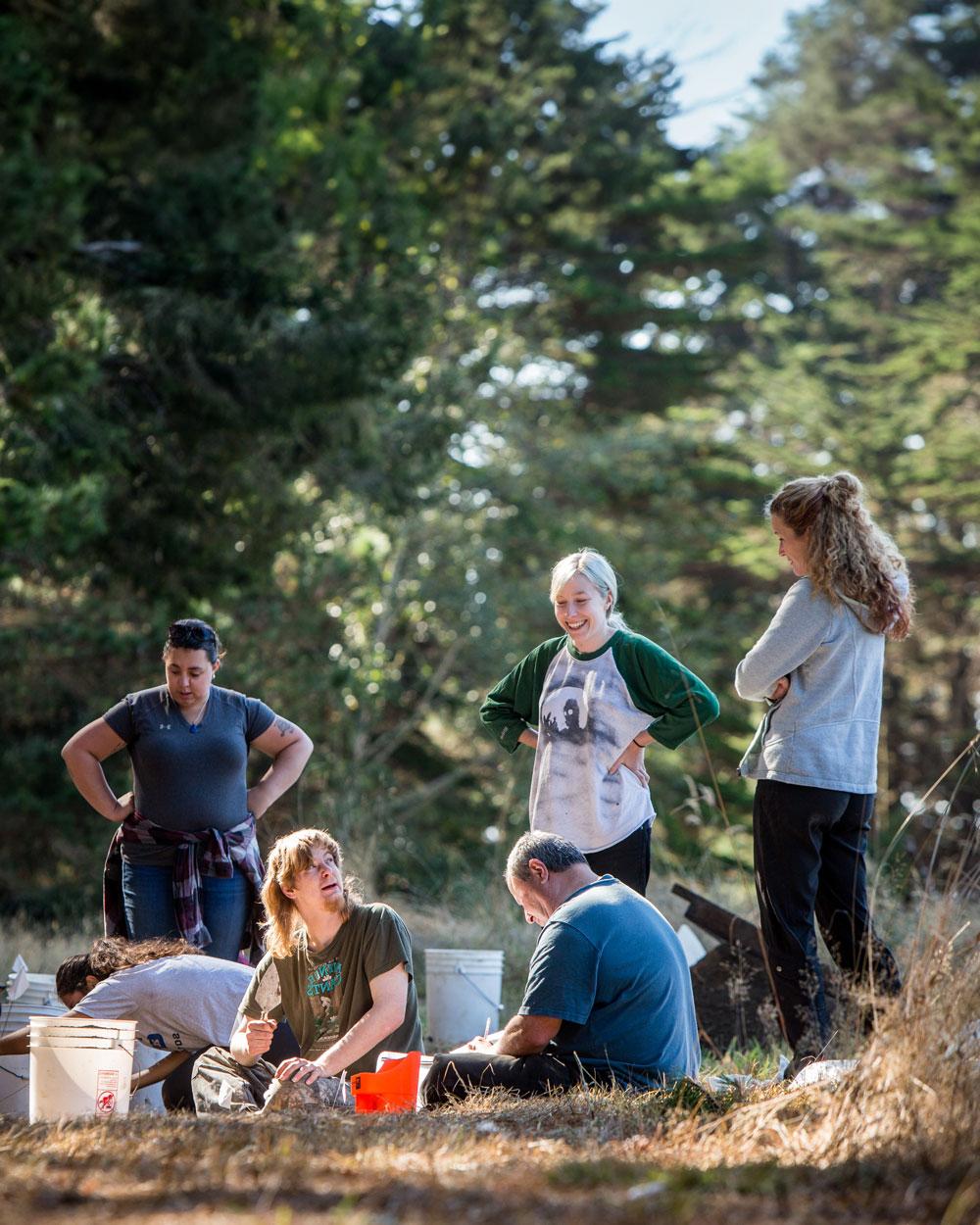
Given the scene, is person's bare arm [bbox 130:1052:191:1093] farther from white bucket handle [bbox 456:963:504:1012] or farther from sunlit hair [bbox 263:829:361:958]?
white bucket handle [bbox 456:963:504:1012]

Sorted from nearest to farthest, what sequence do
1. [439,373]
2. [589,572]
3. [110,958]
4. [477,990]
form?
1. [110,958]
2. [589,572]
3. [477,990]
4. [439,373]

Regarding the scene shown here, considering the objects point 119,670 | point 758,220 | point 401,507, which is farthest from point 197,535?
point 758,220

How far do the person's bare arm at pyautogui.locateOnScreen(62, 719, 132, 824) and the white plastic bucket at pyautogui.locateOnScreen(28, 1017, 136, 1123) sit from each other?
58.7 inches

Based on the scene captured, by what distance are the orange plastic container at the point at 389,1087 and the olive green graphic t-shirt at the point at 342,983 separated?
27cm

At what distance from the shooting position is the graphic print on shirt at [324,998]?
428 cm

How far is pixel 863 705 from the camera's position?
4.15 metres

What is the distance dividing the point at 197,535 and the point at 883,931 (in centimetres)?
615

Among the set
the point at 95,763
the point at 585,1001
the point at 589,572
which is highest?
the point at 589,572

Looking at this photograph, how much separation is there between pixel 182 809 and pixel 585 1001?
171cm

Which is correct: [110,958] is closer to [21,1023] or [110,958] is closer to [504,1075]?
[21,1023]

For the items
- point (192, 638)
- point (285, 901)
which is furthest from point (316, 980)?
point (192, 638)

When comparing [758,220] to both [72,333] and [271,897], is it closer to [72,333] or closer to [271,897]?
[72,333]

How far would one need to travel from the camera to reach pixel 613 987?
3.93 m

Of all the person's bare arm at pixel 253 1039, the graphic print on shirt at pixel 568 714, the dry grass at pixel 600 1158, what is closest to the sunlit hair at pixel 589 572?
the graphic print on shirt at pixel 568 714
